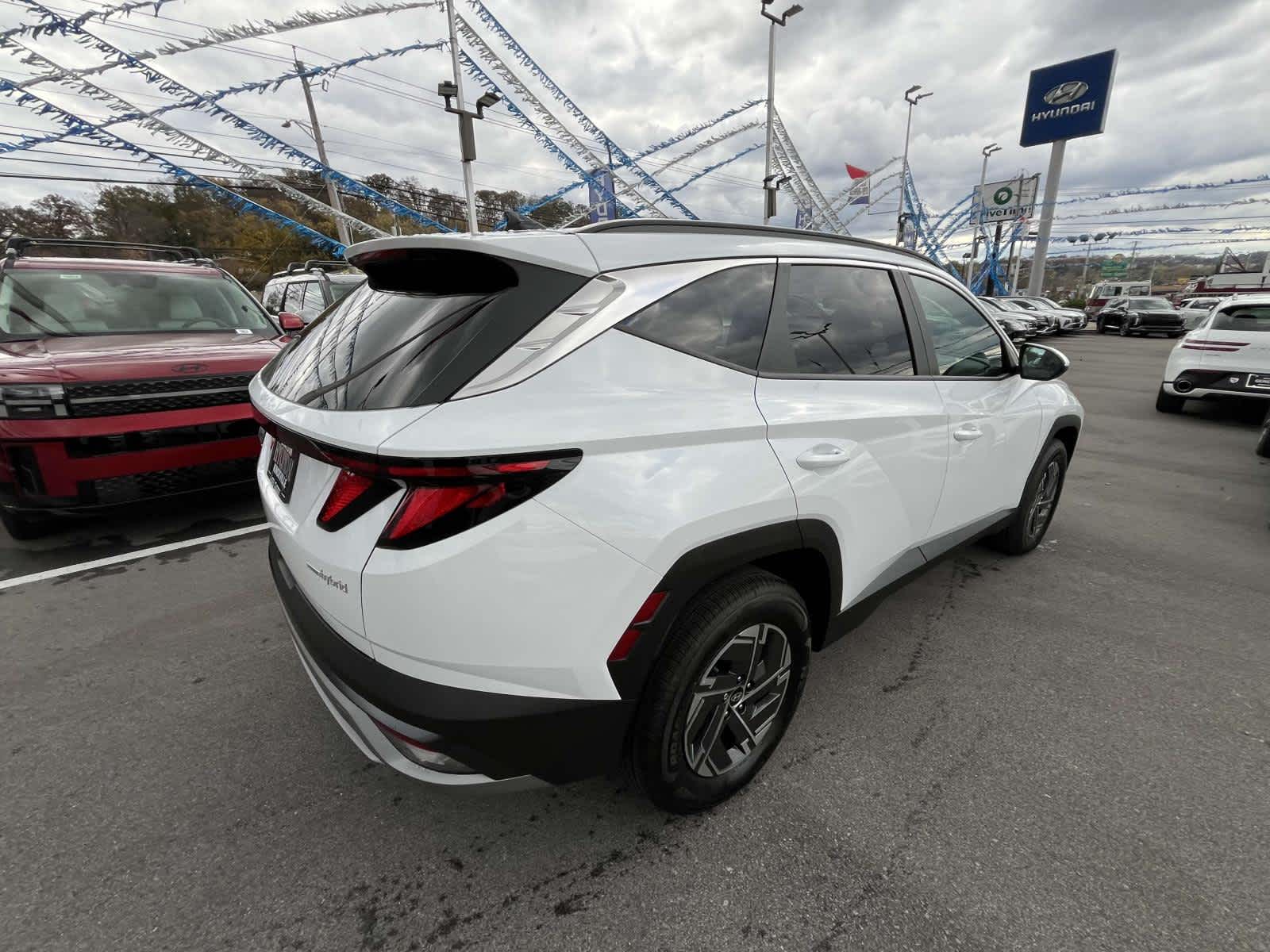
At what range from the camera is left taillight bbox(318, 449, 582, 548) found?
124cm

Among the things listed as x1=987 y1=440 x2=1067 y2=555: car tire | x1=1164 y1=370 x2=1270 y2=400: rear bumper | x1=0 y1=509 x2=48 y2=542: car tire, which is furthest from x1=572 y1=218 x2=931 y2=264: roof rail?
x1=1164 y1=370 x2=1270 y2=400: rear bumper

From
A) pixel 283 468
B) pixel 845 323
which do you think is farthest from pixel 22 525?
pixel 845 323

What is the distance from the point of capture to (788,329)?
192cm

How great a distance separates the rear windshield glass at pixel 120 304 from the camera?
421 centimetres

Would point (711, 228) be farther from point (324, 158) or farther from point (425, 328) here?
point (324, 158)

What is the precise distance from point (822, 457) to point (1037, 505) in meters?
2.75

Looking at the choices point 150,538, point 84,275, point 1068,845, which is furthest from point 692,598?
point 84,275

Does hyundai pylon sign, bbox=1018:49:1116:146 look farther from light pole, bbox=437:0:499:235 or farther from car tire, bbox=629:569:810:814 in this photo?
car tire, bbox=629:569:810:814

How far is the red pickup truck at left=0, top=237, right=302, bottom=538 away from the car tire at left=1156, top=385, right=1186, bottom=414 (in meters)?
11.3

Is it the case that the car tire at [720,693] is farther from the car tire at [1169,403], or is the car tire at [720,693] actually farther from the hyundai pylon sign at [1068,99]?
the hyundai pylon sign at [1068,99]

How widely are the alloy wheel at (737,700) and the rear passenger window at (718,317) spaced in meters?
0.85

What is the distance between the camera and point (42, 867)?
66.8 inches

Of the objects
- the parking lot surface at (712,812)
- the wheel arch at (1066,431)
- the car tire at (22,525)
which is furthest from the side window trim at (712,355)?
the car tire at (22,525)

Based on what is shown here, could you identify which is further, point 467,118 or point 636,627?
point 467,118
